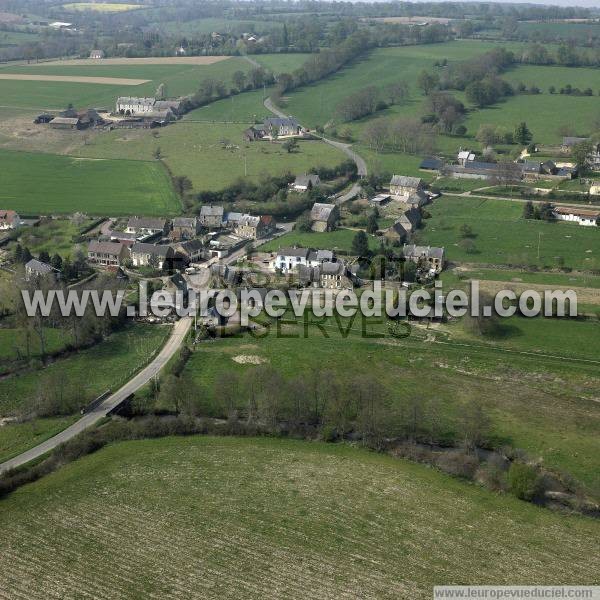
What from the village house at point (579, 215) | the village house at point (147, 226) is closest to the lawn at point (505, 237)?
the village house at point (579, 215)

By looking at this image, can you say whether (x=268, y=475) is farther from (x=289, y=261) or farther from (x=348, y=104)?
(x=348, y=104)

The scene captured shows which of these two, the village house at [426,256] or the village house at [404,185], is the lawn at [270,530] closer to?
the village house at [426,256]

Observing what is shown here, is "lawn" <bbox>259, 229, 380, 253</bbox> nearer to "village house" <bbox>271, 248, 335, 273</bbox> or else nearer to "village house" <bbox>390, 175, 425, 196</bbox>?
"village house" <bbox>271, 248, 335, 273</bbox>

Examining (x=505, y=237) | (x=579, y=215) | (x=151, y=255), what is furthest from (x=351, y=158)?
(x=151, y=255)

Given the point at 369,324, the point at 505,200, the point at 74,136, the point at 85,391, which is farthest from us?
the point at 74,136

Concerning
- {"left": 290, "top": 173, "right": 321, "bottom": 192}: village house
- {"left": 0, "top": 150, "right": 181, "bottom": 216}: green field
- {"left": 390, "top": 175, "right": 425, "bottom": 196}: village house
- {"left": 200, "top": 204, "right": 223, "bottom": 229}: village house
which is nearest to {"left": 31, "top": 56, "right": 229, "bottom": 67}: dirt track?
{"left": 0, "top": 150, "right": 181, "bottom": 216}: green field

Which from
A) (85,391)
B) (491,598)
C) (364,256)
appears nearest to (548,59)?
(364,256)
